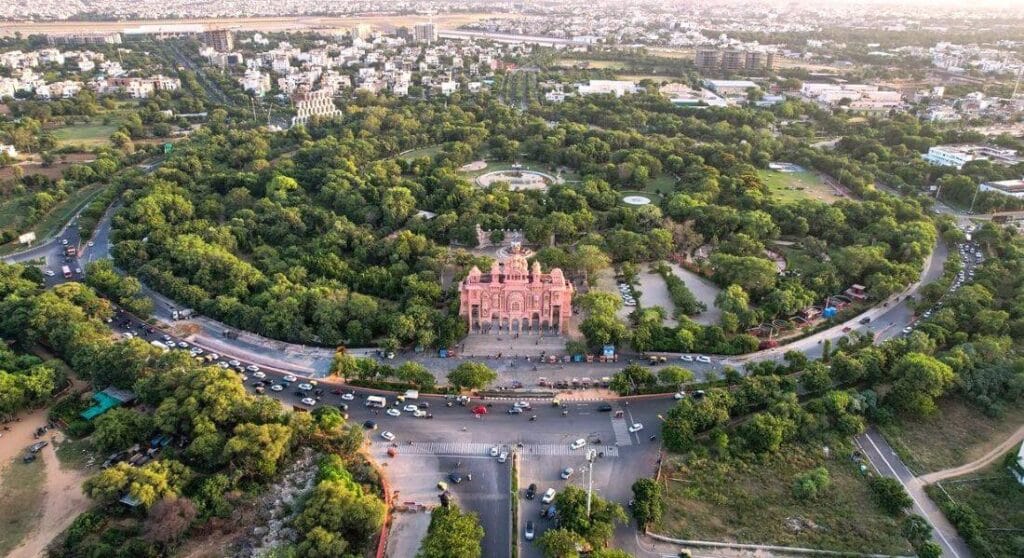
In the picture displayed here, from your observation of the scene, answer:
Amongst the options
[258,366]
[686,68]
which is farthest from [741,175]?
[686,68]

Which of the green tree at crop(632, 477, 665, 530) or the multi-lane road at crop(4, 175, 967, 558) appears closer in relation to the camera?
the green tree at crop(632, 477, 665, 530)

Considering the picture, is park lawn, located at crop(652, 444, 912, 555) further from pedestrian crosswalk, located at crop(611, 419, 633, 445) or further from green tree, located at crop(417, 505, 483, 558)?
green tree, located at crop(417, 505, 483, 558)

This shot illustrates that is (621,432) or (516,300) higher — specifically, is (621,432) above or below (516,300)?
below

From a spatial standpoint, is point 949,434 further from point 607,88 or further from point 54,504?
point 607,88

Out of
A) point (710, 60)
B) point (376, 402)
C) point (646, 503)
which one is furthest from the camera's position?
point (710, 60)

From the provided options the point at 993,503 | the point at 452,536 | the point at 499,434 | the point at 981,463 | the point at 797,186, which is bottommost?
the point at 993,503

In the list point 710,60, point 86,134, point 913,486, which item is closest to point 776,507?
point 913,486

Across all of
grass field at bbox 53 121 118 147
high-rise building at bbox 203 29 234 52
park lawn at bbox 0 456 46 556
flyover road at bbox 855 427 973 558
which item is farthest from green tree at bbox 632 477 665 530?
high-rise building at bbox 203 29 234 52
